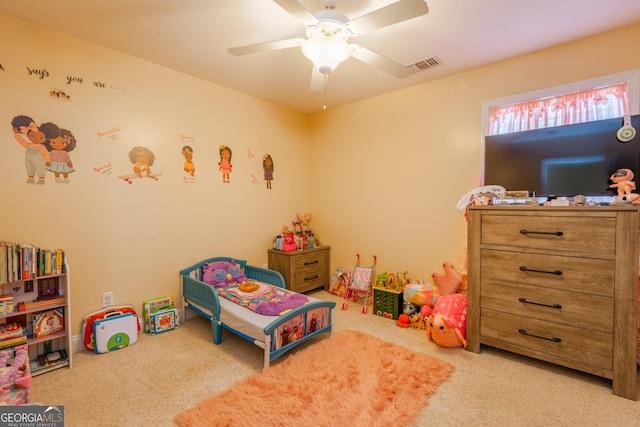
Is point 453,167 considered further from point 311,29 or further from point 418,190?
point 311,29

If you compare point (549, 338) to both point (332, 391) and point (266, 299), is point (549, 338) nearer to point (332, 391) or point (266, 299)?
point (332, 391)

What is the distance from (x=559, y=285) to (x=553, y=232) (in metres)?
0.36

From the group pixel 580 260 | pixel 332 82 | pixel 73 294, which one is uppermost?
pixel 332 82

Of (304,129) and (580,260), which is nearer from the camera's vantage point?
(580,260)

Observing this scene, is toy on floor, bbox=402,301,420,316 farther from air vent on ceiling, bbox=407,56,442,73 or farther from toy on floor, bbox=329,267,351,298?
air vent on ceiling, bbox=407,56,442,73

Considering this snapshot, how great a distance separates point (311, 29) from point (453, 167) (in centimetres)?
198

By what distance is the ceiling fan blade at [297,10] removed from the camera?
145cm

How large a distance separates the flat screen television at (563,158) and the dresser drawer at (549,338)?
1017 mm

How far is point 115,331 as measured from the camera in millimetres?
2422

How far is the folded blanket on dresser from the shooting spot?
2418mm

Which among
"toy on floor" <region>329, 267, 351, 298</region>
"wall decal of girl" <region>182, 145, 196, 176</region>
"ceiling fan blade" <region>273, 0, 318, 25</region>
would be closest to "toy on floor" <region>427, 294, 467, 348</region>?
"toy on floor" <region>329, 267, 351, 298</region>

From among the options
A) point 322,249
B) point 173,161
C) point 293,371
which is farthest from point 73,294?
point 322,249

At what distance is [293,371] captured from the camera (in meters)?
2.08

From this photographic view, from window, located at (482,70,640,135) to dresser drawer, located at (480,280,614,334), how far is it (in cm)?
139
